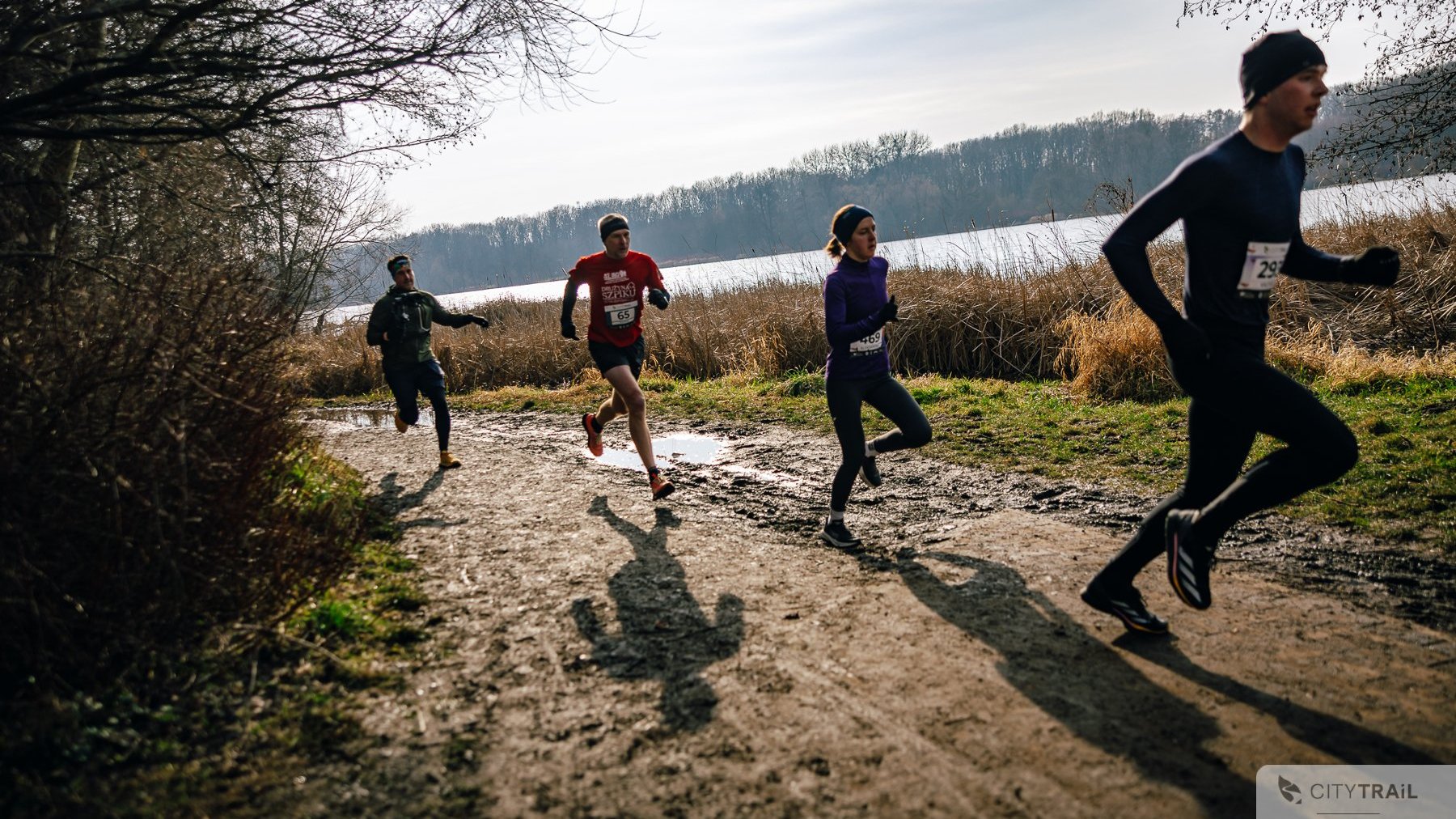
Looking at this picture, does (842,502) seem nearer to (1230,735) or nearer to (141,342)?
(1230,735)

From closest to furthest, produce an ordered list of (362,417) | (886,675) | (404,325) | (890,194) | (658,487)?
(886,675), (658,487), (404,325), (362,417), (890,194)

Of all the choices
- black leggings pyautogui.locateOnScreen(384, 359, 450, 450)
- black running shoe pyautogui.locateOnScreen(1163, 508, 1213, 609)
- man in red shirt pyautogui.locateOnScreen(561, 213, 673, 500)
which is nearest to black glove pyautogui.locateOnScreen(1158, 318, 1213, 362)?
black running shoe pyautogui.locateOnScreen(1163, 508, 1213, 609)

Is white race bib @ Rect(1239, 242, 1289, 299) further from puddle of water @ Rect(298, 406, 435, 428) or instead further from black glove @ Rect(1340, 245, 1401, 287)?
puddle of water @ Rect(298, 406, 435, 428)

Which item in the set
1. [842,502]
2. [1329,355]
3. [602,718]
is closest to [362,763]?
[602,718]

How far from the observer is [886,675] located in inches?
135

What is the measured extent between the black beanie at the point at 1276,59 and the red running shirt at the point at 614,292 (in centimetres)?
445

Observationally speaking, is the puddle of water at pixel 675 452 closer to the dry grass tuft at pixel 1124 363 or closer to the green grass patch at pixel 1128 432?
the green grass patch at pixel 1128 432

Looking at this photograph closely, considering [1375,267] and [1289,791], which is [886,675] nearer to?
[1289,791]

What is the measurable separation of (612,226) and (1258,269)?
15.8ft

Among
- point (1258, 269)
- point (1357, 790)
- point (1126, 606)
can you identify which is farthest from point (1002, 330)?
point (1357, 790)

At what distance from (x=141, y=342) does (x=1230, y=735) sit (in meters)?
4.37

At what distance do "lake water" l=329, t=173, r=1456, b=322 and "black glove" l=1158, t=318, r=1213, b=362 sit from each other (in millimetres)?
8580

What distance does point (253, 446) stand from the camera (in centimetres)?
403

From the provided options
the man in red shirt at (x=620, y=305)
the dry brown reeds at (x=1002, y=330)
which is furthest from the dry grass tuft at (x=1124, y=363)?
the man in red shirt at (x=620, y=305)
